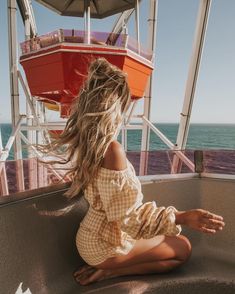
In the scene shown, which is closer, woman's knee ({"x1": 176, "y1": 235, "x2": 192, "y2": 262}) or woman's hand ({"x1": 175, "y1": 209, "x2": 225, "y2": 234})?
woman's hand ({"x1": 175, "y1": 209, "x2": 225, "y2": 234})

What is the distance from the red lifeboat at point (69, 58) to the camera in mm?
4621

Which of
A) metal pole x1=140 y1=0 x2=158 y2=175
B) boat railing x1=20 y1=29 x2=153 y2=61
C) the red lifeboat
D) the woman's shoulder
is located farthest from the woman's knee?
metal pole x1=140 y1=0 x2=158 y2=175

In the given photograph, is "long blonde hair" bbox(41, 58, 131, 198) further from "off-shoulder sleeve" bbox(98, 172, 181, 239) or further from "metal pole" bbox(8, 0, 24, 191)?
"metal pole" bbox(8, 0, 24, 191)

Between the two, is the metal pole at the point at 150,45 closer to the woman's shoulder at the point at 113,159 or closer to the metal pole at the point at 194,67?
the metal pole at the point at 194,67

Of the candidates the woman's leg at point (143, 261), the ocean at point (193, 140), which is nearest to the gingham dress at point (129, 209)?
the woman's leg at point (143, 261)

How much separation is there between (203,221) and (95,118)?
63 centimetres

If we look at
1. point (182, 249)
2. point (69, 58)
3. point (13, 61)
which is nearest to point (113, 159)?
point (182, 249)

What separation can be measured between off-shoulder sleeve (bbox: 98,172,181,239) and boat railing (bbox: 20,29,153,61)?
378 cm

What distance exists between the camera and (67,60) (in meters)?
4.62

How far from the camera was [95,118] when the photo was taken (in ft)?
4.34

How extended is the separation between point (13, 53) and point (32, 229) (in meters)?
5.03

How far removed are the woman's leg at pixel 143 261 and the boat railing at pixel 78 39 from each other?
368 centimetres

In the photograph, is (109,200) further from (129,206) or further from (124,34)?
(124,34)

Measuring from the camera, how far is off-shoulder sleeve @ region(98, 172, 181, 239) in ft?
4.34
